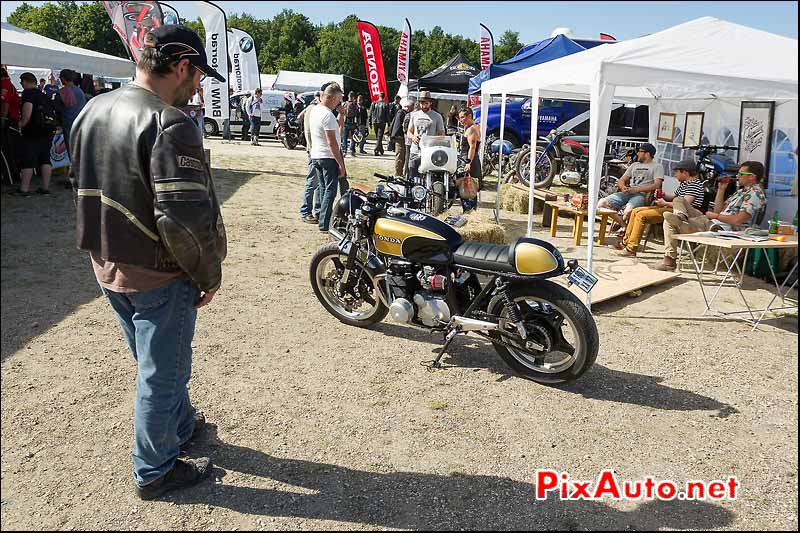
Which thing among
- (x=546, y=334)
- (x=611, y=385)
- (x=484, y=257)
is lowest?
(x=611, y=385)

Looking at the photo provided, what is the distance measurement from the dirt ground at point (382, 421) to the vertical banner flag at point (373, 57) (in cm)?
1480

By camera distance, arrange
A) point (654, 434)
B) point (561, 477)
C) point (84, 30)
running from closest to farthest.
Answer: point (561, 477)
point (654, 434)
point (84, 30)

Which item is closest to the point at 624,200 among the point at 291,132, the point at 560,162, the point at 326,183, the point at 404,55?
the point at 326,183

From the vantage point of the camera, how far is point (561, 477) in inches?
117

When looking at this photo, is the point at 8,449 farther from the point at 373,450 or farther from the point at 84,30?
the point at 84,30

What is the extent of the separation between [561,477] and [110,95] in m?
2.53

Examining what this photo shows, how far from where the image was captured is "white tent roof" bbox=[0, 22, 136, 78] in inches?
248

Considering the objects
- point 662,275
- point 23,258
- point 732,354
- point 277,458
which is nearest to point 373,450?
point 277,458

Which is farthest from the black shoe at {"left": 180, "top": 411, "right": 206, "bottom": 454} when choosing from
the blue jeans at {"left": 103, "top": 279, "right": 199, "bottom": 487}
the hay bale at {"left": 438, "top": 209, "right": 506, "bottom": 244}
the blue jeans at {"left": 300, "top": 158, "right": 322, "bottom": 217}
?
the blue jeans at {"left": 300, "top": 158, "right": 322, "bottom": 217}

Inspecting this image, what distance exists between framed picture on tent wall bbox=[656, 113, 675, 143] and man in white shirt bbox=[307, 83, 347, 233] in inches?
234

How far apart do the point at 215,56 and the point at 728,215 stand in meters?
13.4

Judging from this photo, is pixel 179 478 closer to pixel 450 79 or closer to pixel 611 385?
pixel 611 385

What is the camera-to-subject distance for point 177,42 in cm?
235

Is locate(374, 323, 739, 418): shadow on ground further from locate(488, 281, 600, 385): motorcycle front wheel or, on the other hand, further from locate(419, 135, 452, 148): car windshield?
locate(419, 135, 452, 148): car windshield
